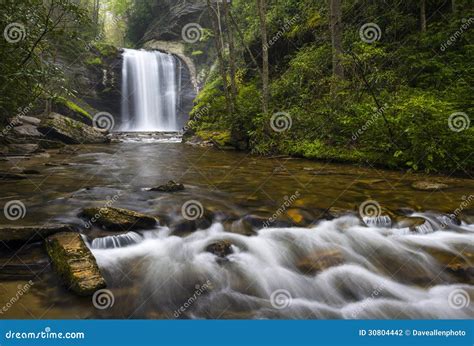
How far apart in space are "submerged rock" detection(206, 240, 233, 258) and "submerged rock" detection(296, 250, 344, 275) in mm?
934

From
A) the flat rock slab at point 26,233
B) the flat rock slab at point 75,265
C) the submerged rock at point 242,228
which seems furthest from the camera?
the submerged rock at point 242,228

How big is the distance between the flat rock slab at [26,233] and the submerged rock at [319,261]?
317 centimetres

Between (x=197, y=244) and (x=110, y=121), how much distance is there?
2817 centimetres

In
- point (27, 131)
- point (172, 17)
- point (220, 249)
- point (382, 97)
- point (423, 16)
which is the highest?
point (172, 17)

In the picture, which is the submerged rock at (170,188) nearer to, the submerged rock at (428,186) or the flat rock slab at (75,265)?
the flat rock slab at (75,265)

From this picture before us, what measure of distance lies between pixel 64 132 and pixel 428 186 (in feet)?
50.6

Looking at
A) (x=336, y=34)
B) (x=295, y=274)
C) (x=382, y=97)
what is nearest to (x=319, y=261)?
(x=295, y=274)

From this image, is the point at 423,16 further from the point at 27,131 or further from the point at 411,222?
the point at 27,131

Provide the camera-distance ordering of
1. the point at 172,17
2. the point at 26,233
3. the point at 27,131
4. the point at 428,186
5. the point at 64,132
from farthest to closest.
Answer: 1. the point at 172,17
2. the point at 64,132
3. the point at 27,131
4. the point at 428,186
5. the point at 26,233

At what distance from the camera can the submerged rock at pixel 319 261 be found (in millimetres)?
4363

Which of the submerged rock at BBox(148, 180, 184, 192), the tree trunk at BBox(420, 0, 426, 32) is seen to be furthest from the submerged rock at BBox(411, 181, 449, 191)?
the tree trunk at BBox(420, 0, 426, 32)

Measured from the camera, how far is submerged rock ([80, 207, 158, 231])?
4.92 meters

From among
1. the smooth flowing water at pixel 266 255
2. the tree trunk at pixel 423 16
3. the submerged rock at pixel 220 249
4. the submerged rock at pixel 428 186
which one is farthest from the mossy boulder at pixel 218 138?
the submerged rock at pixel 220 249

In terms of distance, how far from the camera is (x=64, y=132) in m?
16.4
